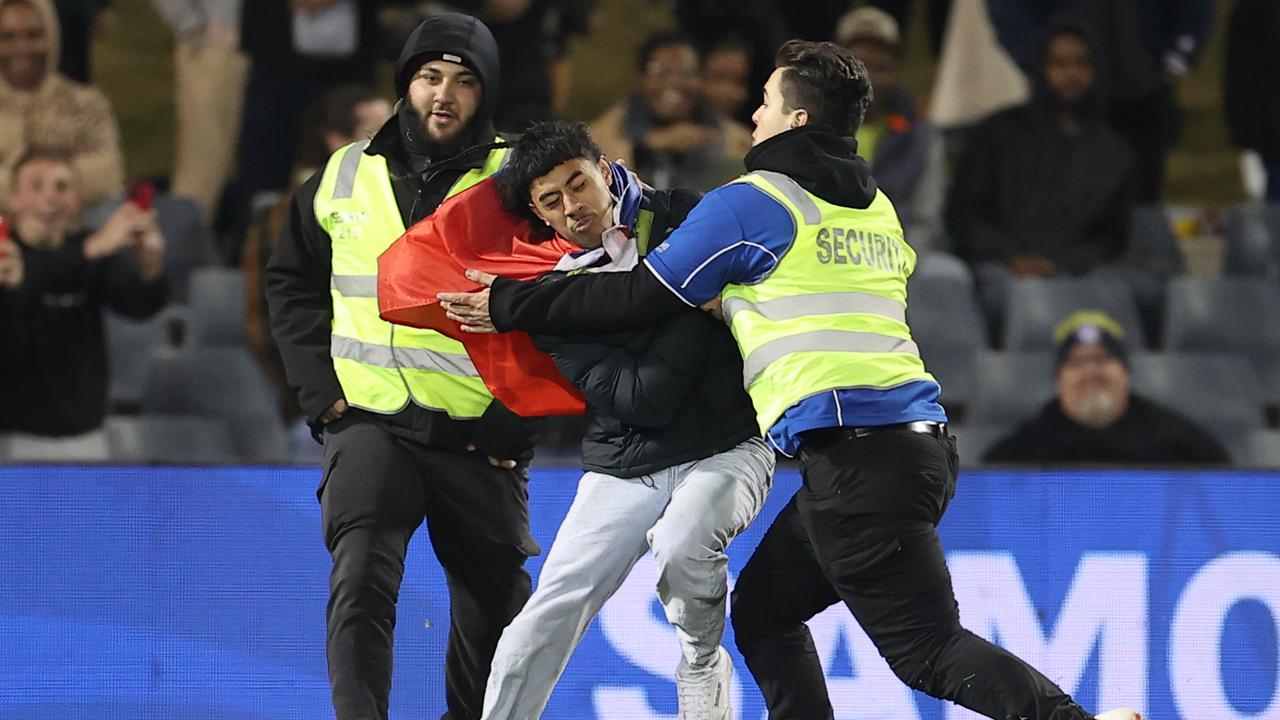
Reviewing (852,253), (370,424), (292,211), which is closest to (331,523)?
(370,424)

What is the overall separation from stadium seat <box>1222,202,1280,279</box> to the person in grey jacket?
15.8ft

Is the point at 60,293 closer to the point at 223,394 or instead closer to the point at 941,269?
the point at 223,394

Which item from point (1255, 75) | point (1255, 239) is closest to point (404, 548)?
point (1255, 239)

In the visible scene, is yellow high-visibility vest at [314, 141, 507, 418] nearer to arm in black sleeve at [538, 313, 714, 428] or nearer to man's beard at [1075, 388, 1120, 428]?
arm in black sleeve at [538, 313, 714, 428]

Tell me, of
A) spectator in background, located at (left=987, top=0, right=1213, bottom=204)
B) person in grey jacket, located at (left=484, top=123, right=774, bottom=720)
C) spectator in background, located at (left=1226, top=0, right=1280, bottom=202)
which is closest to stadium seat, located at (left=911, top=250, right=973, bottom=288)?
spectator in background, located at (left=987, top=0, right=1213, bottom=204)

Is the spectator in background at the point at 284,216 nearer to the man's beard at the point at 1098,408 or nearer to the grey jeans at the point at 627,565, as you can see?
the man's beard at the point at 1098,408

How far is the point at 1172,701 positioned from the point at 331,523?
260 centimetres

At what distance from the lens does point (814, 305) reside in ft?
14.4

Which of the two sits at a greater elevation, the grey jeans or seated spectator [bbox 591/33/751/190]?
seated spectator [bbox 591/33/751/190]

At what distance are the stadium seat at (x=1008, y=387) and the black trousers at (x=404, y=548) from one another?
315 cm

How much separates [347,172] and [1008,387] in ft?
12.0

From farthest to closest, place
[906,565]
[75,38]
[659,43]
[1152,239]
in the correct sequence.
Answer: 1. [1152,239]
2. [75,38]
3. [659,43]
4. [906,565]

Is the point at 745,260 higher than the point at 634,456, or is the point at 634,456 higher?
the point at 745,260

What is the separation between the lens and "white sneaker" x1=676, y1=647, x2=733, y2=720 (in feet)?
15.4
